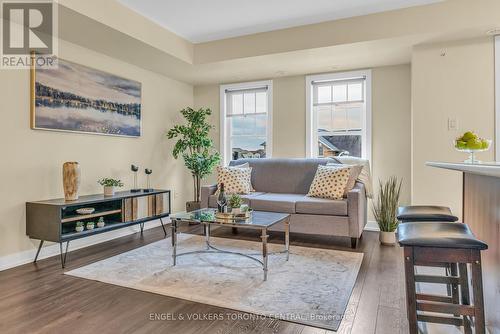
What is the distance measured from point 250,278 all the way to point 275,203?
136cm

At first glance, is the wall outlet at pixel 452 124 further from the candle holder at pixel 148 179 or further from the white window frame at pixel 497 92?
the candle holder at pixel 148 179

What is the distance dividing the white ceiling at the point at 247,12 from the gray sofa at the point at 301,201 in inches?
74.6

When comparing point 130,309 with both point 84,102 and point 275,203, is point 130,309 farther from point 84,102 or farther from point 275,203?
point 84,102

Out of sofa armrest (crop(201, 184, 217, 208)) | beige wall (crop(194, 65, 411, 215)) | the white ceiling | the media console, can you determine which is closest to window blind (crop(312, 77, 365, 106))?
beige wall (crop(194, 65, 411, 215))

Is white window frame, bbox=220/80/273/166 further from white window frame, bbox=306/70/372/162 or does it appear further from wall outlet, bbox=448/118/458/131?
wall outlet, bbox=448/118/458/131

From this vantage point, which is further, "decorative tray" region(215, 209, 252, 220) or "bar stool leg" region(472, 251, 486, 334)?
"decorative tray" region(215, 209, 252, 220)

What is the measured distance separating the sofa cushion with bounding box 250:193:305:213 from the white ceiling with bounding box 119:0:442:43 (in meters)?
2.12

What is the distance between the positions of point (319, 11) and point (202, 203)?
2797mm

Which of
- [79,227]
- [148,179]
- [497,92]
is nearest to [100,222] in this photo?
[79,227]

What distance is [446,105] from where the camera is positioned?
3645mm

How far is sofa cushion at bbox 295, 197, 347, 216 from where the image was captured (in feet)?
11.9

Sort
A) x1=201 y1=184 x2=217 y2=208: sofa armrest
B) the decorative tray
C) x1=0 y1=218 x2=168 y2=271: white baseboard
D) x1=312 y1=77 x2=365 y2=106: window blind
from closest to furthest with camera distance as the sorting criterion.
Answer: the decorative tray
x1=0 y1=218 x2=168 y2=271: white baseboard
x1=201 y1=184 x2=217 y2=208: sofa armrest
x1=312 y1=77 x2=365 y2=106: window blind

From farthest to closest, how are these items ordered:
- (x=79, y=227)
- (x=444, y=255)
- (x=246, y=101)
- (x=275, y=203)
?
(x=246, y=101) → (x=275, y=203) → (x=79, y=227) → (x=444, y=255)

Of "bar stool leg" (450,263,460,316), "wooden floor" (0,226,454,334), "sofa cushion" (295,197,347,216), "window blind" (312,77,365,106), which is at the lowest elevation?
"wooden floor" (0,226,454,334)
